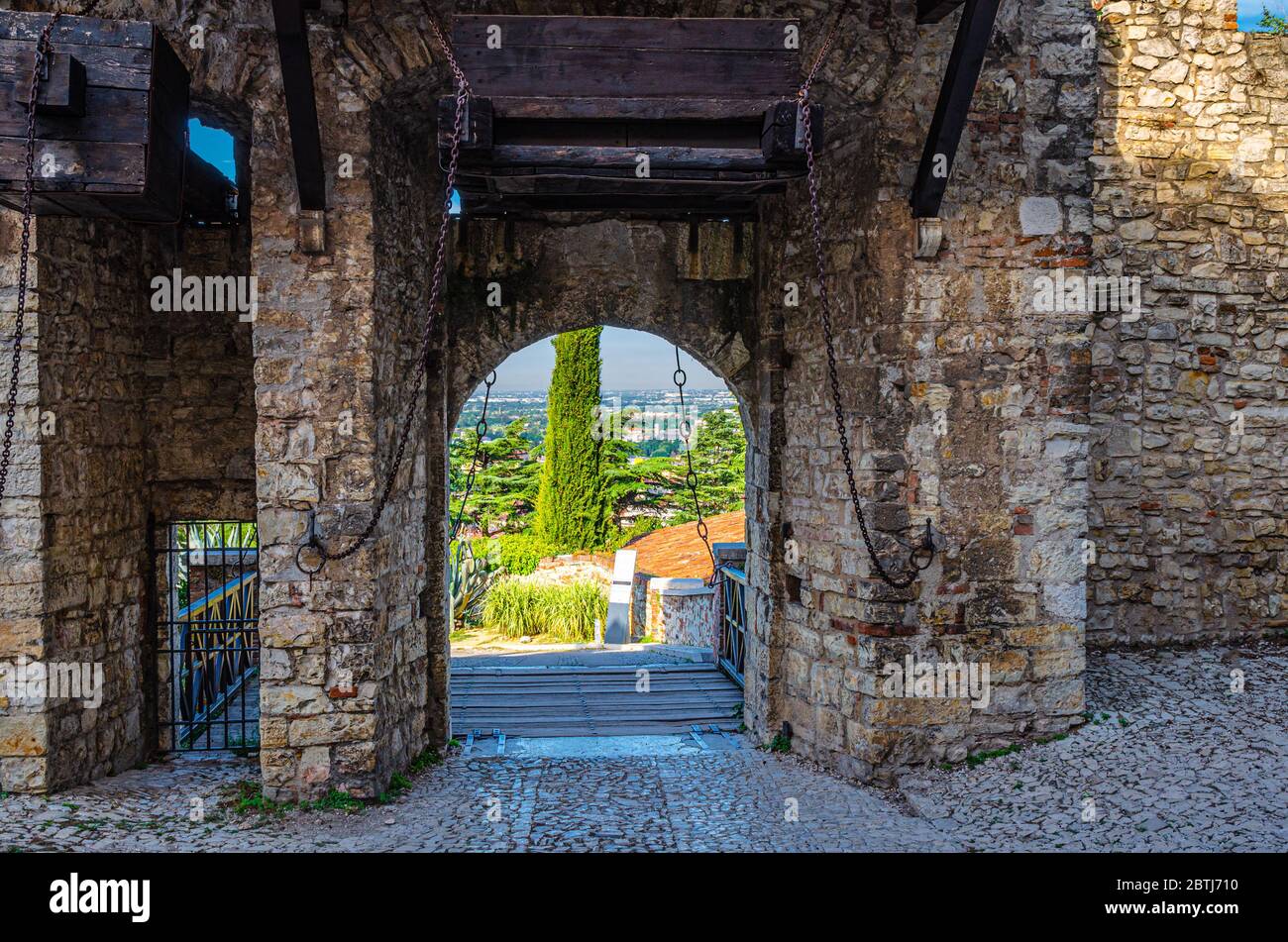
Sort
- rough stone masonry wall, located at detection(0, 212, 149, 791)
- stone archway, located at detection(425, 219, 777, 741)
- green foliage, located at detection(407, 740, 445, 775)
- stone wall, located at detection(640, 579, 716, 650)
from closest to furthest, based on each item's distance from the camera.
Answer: rough stone masonry wall, located at detection(0, 212, 149, 791) → green foliage, located at detection(407, 740, 445, 775) → stone archway, located at detection(425, 219, 777, 741) → stone wall, located at detection(640, 579, 716, 650)

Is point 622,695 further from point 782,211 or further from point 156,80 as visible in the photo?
point 156,80

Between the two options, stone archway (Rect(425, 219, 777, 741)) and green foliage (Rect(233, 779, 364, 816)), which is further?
stone archway (Rect(425, 219, 777, 741))

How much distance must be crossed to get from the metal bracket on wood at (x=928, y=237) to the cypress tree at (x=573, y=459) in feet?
42.3

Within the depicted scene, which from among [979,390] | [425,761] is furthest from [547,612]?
[979,390]

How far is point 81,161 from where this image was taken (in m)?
4.20

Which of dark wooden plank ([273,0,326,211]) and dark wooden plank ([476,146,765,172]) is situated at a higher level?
dark wooden plank ([273,0,326,211])

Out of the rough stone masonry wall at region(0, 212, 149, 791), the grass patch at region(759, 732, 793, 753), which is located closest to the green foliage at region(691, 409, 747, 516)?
the grass patch at region(759, 732, 793, 753)

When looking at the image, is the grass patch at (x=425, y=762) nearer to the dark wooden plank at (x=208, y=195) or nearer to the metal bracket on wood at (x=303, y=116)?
the metal bracket on wood at (x=303, y=116)

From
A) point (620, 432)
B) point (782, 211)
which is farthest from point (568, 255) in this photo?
point (620, 432)

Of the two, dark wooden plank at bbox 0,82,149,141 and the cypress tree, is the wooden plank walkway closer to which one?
dark wooden plank at bbox 0,82,149,141

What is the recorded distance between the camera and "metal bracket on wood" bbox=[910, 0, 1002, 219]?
4.43 m

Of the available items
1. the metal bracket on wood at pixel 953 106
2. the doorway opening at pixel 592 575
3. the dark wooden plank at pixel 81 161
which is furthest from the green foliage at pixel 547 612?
the dark wooden plank at pixel 81 161
